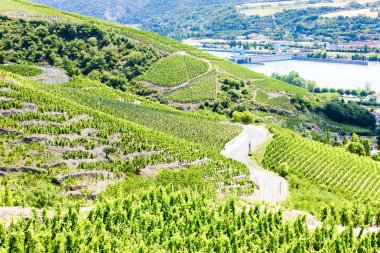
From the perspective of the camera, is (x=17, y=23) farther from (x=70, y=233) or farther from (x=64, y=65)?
(x=70, y=233)

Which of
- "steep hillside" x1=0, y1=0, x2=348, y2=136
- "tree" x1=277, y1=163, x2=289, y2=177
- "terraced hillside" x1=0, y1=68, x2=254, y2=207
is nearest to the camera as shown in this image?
"terraced hillside" x1=0, y1=68, x2=254, y2=207

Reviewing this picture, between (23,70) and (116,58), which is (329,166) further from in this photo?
(116,58)

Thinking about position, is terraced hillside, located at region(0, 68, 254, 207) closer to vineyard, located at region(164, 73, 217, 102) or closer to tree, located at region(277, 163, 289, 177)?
tree, located at region(277, 163, 289, 177)

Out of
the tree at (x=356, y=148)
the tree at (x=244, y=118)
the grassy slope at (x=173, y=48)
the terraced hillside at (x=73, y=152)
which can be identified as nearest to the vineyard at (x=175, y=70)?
the grassy slope at (x=173, y=48)

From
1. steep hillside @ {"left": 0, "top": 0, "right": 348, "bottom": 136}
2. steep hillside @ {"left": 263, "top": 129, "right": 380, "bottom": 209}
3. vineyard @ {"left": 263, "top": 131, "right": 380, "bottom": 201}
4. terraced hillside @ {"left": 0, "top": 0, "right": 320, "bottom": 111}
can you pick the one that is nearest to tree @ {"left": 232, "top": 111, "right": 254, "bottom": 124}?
steep hillside @ {"left": 0, "top": 0, "right": 348, "bottom": 136}

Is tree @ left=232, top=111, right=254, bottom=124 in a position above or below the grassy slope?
below

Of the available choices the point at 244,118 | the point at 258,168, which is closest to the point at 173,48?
the point at 244,118
